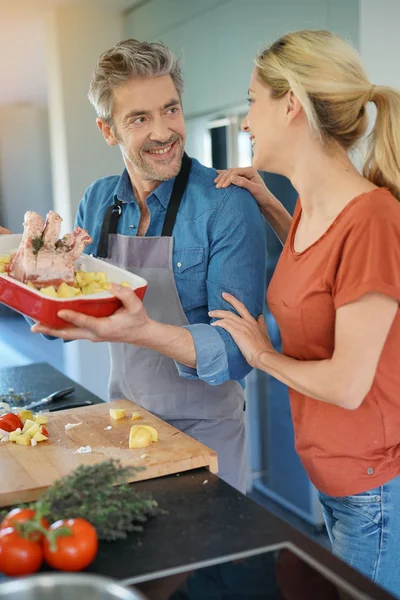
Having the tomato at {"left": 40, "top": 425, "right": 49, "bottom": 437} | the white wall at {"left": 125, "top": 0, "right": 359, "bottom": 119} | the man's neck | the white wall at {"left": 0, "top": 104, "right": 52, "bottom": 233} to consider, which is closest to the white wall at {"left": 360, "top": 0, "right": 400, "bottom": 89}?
the white wall at {"left": 125, "top": 0, "right": 359, "bottom": 119}

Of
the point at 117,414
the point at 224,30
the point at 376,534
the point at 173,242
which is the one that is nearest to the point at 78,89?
the point at 224,30

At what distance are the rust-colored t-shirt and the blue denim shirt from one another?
0.68 feet

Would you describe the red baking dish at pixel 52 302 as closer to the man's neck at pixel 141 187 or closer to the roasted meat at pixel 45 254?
the roasted meat at pixel 45 254

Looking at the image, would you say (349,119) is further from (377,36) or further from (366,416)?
(377,36)

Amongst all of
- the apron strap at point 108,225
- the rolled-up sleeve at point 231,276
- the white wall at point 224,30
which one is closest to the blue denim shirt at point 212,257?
the rolled-up sleeve at point 231,276

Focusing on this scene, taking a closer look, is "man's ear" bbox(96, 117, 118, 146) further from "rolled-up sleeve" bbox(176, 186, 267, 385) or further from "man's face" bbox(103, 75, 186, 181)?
"rolled-up sleeve" bbox(176, 186, 267, 385)

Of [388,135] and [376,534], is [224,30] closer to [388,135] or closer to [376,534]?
[388,135]

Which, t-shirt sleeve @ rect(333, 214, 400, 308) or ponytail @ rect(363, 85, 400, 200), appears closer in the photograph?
t-shirt sleeve @ rect(333, 214, 400, 308)

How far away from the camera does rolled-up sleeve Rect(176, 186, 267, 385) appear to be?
1670 millimetres

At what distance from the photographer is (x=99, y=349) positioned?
4.50 m

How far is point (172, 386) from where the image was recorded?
6.26 feet

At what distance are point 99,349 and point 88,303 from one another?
3.10 meters

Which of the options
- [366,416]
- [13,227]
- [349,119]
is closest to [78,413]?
[366,416]

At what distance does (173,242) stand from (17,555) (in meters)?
0.97
